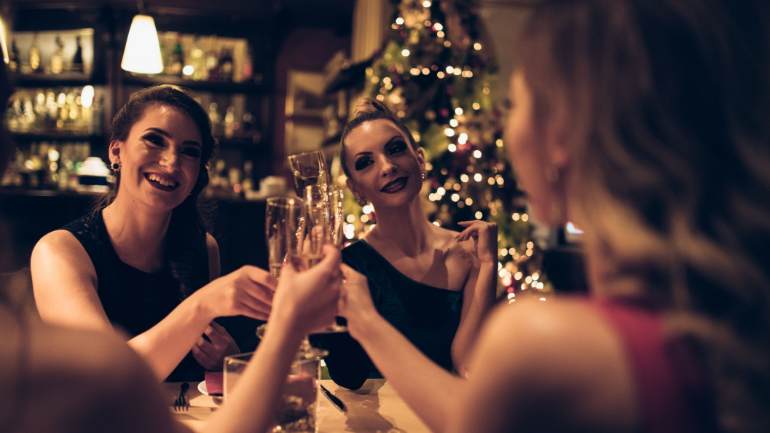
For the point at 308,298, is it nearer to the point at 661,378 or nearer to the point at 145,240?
the point at 661,378

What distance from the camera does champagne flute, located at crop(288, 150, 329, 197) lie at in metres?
1.75

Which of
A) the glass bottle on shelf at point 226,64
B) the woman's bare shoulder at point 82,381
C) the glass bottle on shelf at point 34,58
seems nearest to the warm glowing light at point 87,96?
the glass bottle on shelf at point 34,58

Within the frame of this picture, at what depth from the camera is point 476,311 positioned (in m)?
2.07

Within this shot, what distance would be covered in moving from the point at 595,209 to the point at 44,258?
1.52 m

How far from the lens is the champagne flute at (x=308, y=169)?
175cm

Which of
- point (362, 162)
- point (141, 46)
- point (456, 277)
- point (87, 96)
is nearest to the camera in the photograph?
point (362, 162)

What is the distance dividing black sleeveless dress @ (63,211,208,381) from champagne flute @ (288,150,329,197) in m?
0.61

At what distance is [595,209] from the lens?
29.3 inches

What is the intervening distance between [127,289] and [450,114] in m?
2.48

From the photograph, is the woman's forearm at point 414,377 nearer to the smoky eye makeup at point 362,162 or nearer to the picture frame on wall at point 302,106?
the smoky eye makeup at point 362,162

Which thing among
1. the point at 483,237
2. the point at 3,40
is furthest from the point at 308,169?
the point at 3,40

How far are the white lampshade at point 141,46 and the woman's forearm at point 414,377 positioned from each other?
4.31 metres

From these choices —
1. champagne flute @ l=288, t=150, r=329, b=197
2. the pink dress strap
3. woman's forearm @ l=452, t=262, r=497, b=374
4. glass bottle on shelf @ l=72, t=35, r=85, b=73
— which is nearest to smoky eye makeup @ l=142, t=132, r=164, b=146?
champagne flute @ l=288, t=150, r=329, b=197

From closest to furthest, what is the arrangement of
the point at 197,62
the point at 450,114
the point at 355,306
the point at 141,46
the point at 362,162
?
the point at 355,306, the point at 362,162, the point at 450,114, the point at 141,46, the point at 197,62
